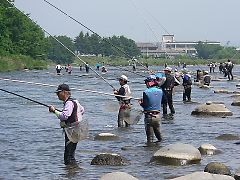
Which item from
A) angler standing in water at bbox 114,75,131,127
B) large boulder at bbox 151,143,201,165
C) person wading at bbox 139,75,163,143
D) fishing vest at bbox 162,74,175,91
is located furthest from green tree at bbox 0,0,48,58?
large boulder at bbox 151,143,201,165

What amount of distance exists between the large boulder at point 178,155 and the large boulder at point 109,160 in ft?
2.40

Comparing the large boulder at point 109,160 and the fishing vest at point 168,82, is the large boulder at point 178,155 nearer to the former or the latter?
the large boulder at point 109,160

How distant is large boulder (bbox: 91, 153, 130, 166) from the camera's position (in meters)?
13.3

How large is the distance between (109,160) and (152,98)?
2.39m

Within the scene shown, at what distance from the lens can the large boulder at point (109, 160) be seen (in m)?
13.3

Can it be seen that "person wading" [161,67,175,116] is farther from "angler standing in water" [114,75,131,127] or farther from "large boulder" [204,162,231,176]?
"large boulder" [204,162,231,176]

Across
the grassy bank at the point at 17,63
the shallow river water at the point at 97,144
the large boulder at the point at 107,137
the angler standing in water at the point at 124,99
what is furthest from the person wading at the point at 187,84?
the grassy bank at the point at 17,63

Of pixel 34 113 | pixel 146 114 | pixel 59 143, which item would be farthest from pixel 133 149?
pixel 34 113

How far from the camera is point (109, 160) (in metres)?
13.3

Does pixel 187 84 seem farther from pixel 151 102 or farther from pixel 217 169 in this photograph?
pixel 217 169

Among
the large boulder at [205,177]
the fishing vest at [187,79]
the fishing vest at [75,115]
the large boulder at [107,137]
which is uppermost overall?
the fishing vest at [75,115]

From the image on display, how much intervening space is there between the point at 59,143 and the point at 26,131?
311 centimetres

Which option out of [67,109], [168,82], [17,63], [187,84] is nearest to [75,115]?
[67,109]

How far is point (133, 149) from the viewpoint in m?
15.4
